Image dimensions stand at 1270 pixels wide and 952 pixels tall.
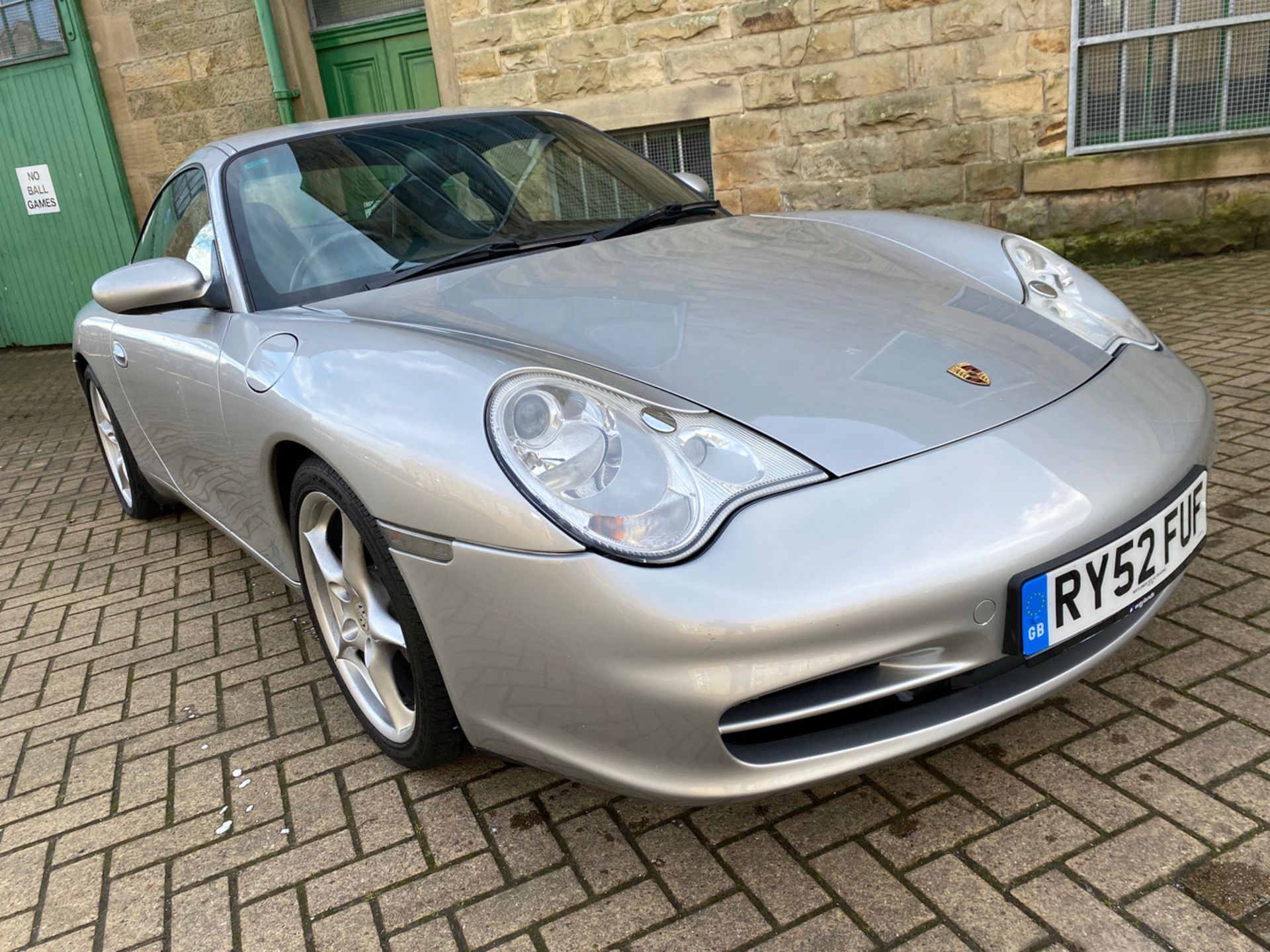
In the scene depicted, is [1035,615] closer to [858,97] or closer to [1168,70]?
[858,97]

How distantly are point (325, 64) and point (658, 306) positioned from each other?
6.98 metres

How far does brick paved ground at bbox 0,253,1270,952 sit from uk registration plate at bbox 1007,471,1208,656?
0.38 m

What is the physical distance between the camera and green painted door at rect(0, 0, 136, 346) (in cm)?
824

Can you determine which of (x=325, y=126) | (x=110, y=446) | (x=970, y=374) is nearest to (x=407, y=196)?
(x=325, y=126)

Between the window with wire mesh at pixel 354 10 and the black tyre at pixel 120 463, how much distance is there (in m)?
4.55

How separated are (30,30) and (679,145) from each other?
18.6ft

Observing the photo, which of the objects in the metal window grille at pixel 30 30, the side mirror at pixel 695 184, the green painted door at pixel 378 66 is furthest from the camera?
the metal window grille at pixel 30 30

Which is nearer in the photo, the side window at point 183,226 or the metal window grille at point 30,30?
the side window at point 183,226

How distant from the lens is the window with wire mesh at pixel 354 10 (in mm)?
7551

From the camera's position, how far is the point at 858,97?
6.48m

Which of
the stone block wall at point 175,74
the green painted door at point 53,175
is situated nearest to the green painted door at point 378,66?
the stone block wall at point 175,74

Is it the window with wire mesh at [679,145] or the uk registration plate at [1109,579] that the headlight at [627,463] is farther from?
the window with wire mesh at [679,145]

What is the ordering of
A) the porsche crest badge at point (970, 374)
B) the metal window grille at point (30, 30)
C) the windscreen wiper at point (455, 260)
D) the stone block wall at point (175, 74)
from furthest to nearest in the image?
the metal window grille at point (30, 30)
the stone block wall at point (175, 74)
the windscreen wiper at point (455, 260)
the porsche crest badge at point (970, 374)

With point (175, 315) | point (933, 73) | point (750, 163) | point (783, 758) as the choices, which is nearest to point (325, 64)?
point (750, 163)
